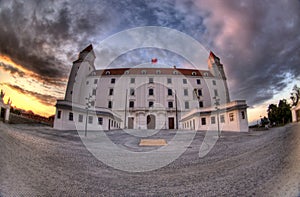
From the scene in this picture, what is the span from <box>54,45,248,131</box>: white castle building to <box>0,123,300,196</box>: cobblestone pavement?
0.20 metres

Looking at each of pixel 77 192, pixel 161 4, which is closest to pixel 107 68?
pixel 161 4

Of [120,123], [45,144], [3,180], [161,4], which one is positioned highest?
[161,4]

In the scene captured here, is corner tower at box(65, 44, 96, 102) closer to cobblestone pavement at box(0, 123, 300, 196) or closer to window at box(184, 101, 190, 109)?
cobblestone pavement at box(0, 123, 300, 196)

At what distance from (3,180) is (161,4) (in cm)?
249

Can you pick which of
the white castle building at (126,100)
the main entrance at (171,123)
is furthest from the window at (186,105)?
the main entrance at (171,123)

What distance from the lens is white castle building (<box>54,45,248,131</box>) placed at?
2.10m

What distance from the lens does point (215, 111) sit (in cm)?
226

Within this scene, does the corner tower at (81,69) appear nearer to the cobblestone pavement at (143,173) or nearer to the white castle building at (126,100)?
the white castle building at (126,100)

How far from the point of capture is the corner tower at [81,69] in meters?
2.18

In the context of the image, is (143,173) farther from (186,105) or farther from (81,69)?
(81,69)

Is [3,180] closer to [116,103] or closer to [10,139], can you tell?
[10,139]

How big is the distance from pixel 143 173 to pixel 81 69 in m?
1.44

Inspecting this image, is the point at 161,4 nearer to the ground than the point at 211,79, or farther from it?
farther from it

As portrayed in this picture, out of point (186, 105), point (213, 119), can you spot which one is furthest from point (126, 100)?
point (213, 119)
